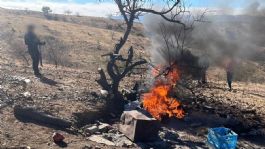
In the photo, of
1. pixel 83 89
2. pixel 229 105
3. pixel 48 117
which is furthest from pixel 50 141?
pixel 229 105

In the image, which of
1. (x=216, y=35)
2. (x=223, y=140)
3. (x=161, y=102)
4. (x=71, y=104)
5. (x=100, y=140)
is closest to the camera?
(x=223, y=140)

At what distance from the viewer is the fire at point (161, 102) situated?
13.4m

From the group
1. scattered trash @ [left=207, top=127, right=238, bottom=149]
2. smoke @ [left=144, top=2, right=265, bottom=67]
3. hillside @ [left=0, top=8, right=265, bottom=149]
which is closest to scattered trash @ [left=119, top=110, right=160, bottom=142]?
hillside @ [left=0, top=8, right=265, bottom=149]

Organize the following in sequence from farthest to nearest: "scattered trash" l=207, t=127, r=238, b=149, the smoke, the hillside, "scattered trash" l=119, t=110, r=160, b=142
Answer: the smoke → "scattered trash" l=119, t=110, r=160, b=142 → "scattered trash" l=207, t=127, r=238, b=149 → the hillside

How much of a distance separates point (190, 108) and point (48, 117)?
20.4 feet

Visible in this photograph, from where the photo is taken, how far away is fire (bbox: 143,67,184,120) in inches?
529

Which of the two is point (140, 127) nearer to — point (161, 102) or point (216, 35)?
point (161, 102)

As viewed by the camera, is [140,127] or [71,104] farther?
[71,104]

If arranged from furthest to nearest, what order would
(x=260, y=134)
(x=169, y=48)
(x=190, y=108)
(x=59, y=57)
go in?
1. (x=59, y=57)
2. (x=169, y=48)
3. (x=190, y=108)
4. (x=260, y=134)

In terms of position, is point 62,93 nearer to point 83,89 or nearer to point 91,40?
point 83,89

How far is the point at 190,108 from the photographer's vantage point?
15.4 meters

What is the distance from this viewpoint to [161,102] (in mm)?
13789

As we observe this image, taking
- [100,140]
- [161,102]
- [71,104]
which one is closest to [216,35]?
[161,102]

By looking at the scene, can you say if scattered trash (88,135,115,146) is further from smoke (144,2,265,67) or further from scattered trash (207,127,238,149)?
smoke (144,2,265,67)
